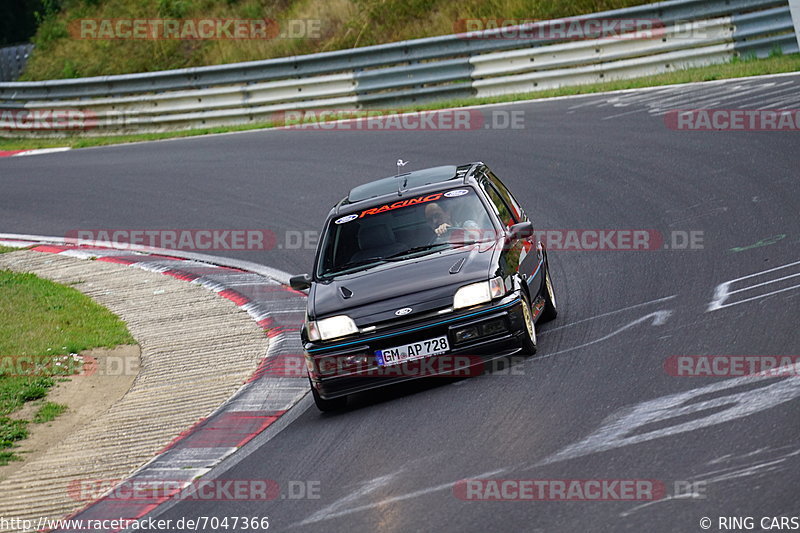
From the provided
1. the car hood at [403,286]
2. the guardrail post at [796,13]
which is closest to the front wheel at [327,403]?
the car hood at [403,286]

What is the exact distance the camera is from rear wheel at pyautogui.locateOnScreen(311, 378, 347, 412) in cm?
834

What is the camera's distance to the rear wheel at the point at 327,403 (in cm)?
834

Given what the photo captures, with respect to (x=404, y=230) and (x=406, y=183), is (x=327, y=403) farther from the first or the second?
(x=406, y=183)

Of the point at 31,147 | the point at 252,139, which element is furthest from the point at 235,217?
the point at 31,147

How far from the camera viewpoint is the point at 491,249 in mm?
8836

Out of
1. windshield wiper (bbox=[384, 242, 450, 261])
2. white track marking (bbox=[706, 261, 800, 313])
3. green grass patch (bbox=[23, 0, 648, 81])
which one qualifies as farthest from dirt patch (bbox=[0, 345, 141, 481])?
green grass patch (bbox=[23, 0, 648, 81])

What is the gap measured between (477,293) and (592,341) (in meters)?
1.10

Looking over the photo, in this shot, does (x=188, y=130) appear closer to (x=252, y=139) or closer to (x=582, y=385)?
(x=252, y=139)

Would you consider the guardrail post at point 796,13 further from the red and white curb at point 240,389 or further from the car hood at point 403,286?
the car hood at point 403,286

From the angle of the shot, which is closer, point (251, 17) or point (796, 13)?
point (796, 13)

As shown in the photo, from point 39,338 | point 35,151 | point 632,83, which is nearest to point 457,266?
point 39,338

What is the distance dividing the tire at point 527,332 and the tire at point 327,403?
146cm

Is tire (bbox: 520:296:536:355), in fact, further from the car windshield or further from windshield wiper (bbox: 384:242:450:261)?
windshield wiper (bbox: 384:242:450:261)

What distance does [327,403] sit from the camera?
8.36m
